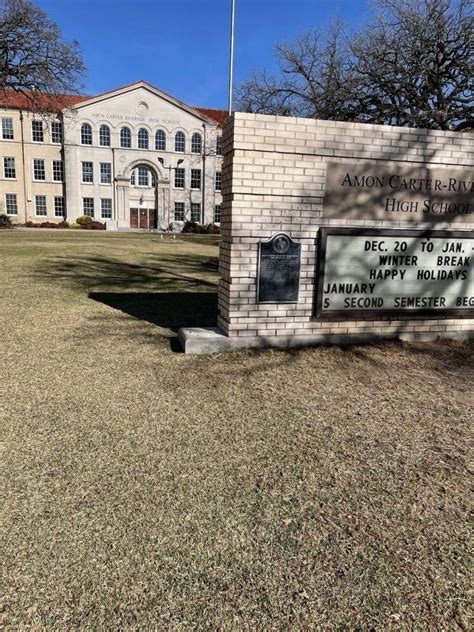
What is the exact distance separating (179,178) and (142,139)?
575 cm

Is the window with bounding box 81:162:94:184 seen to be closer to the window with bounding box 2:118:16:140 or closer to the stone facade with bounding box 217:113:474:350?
the window with bounding box 2:118:16:140

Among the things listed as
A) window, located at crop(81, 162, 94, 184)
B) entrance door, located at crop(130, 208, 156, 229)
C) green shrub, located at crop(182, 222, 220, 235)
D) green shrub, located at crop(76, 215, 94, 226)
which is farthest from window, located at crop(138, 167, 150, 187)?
green shrub, located at crop(76, 215, 94, 226)

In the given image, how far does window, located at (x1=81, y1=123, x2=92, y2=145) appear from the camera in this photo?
51.0 metres

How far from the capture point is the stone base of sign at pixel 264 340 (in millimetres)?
5656

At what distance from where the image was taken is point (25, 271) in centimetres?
1227

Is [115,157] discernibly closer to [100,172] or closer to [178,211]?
[100,172]

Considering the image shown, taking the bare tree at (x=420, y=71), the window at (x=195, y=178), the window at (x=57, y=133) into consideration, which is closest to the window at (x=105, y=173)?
the window at (x=57, y=133)

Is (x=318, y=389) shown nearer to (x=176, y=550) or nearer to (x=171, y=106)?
(x=176, y=550)

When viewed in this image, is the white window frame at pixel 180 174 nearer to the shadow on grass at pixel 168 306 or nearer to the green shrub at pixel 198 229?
the green shrub at pixel 198 229

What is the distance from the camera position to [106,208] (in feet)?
175

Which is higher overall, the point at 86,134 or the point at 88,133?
the point at 88,133

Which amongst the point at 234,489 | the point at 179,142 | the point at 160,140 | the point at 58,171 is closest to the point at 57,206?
the point at 58,171

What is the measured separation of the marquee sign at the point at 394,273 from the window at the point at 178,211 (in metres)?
51.9

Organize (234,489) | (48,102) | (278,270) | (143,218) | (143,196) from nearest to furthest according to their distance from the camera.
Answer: (234,489) < (278,270) < (48,102) < (143,196) < (143,218)
